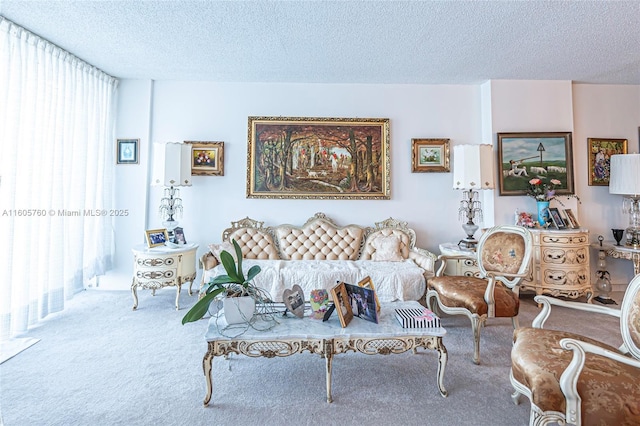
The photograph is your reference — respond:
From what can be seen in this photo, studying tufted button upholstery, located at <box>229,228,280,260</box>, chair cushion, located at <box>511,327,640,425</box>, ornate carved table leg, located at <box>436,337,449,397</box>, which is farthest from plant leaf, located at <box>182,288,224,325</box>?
tufted button upholstery, located at <box>229,228,280,260</box>

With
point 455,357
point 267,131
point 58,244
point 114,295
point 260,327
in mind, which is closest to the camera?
point 260,327

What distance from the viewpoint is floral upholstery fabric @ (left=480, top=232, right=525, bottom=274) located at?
8.94 ft

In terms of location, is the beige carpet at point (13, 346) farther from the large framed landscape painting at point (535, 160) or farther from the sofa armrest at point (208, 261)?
the large framed landscape painting at point (535, 160)

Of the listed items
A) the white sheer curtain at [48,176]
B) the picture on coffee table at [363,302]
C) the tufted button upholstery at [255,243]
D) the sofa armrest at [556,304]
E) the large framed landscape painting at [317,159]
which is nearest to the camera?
the sofa armrest at [556,304]

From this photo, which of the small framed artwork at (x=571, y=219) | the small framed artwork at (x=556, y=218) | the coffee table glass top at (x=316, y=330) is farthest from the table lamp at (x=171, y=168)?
the small framed artwork at (x=571, y=219)

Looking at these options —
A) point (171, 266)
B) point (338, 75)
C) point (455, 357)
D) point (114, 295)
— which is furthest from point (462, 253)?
point (114, 295)

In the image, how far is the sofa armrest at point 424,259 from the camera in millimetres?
3258

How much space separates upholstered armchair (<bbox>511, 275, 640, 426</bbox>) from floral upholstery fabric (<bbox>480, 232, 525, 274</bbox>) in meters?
1.14

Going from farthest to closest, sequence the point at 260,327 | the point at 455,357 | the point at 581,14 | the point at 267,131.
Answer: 1. the point at 267,131
2. the point at 581,14
3. the point at 455,357
4. the point at 260,327

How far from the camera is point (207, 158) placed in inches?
159

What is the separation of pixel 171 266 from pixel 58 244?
4.00ft

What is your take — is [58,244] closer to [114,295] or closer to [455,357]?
[114,295]

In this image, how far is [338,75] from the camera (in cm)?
385

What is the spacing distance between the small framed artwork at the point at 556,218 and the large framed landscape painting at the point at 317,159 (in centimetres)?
214
